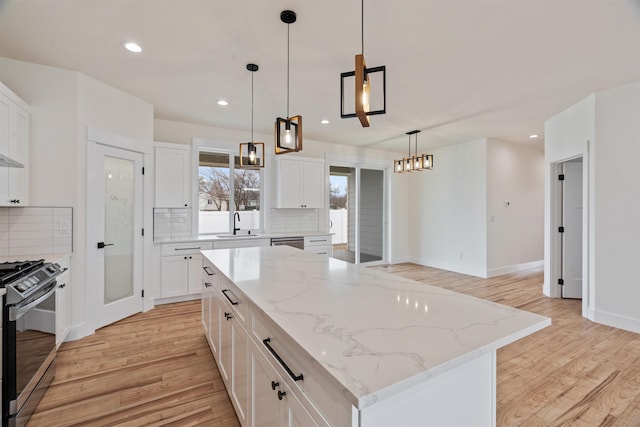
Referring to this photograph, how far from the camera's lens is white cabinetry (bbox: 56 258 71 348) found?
8.82 ft

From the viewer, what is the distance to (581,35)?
7.86 feet

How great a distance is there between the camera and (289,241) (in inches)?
196

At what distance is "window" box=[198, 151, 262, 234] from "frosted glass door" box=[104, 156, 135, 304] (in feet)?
3.98

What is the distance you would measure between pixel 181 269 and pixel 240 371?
2.90 m

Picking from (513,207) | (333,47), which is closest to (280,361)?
(333,47)

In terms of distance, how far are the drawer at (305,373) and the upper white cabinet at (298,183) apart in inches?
156

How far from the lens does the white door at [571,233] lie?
4.50 meters

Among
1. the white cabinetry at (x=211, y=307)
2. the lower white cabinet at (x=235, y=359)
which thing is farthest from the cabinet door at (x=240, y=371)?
the white cabinetry at (x=211, y=307)

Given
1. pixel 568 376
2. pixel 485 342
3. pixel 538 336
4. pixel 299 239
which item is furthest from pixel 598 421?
pixel 299 239

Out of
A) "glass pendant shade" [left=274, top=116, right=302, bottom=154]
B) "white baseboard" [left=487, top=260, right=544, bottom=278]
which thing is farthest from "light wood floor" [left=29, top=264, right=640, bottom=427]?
"white baseboard" [left=487, top=260, right=544, bottom=278]

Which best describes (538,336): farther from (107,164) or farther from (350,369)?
(107,164)

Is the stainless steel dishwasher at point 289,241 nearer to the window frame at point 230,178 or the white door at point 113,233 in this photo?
the window frame at point 230,178

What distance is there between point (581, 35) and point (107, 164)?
477cm

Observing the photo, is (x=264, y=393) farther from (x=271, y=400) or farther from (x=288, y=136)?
(x=288, y=136)
